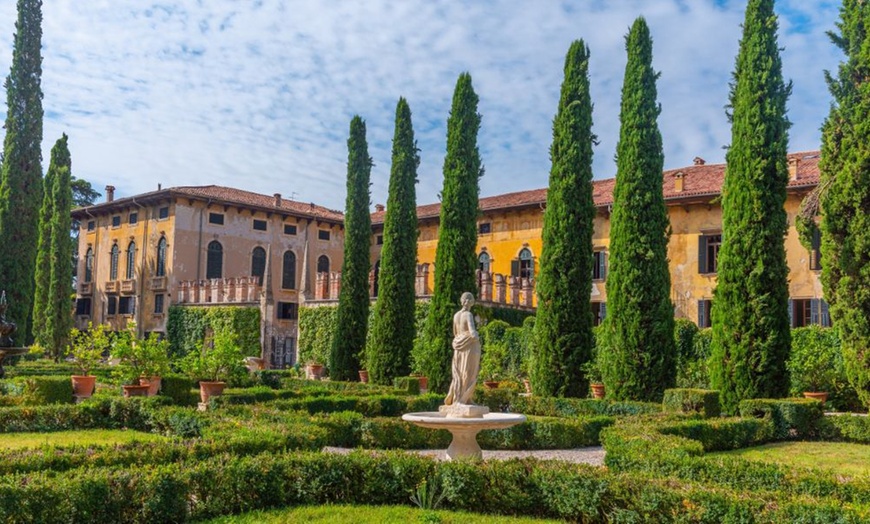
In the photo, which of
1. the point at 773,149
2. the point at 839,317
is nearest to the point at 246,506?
the point at 839,317

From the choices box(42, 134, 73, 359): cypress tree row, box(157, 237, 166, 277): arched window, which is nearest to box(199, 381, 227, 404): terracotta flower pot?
box(42, 134, 73, 359): cypress tree row

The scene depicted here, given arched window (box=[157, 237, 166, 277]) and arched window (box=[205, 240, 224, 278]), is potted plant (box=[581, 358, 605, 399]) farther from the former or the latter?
arched window (box=[157, 237, 166, 277])

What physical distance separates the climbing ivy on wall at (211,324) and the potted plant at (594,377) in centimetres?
1810

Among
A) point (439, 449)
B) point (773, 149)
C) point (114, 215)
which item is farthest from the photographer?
point (114, 215)

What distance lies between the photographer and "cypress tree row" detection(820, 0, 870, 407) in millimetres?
14414

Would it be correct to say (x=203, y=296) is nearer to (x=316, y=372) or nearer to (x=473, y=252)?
(x=316, y=372)

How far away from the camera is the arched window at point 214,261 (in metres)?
37.1

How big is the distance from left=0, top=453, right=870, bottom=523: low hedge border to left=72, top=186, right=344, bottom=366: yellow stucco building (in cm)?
2479

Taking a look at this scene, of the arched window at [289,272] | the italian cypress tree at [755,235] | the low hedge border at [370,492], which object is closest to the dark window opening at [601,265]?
the italian cypress tree at [755,235]

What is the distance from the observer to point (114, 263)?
39562 mm

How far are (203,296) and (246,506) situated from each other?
30.0m

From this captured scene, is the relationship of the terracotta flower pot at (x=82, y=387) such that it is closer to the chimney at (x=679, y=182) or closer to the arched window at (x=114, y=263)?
the chimney at (x=679, y=182)

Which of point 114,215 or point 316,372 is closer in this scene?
point 316,372

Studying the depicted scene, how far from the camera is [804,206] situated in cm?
1805
